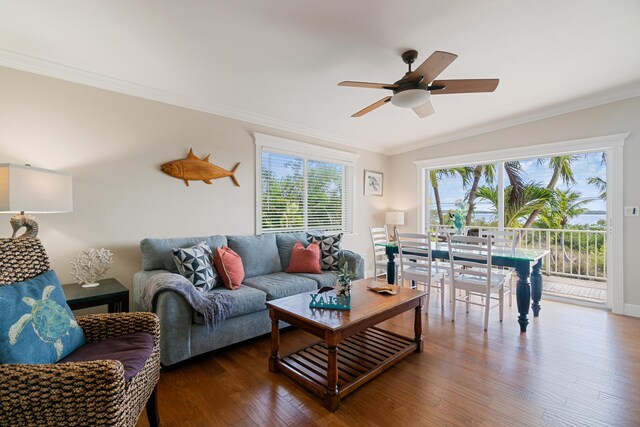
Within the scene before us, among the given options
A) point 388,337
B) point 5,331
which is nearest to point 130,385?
point 5,331

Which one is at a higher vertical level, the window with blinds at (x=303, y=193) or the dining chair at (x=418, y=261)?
the window with blinds at (x=303, y=193)

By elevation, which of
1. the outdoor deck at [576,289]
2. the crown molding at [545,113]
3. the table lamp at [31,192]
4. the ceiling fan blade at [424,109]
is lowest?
the outdoor deck at [576,289]

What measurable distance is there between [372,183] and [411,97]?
3.18m

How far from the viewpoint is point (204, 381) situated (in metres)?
2.12

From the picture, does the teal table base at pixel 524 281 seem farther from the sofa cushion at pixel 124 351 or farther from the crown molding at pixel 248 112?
the sofa cushion at pixel 124 351

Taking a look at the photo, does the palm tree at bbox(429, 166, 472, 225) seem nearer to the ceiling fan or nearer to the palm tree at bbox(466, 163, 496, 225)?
the palm tree at bbox(466, 163, 496, 225)

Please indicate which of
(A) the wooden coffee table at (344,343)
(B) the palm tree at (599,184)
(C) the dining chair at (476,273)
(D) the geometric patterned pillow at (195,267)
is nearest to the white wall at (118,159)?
(D) the geometric patterned pillow at (195,267)

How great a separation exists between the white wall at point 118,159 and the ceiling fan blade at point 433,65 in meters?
2.32

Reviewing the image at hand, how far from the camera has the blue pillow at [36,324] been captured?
123 cm

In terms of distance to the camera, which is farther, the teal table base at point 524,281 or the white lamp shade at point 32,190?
the teal table base at point 524,281

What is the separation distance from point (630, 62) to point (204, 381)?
15.5 ft

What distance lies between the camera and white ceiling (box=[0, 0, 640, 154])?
2000mm

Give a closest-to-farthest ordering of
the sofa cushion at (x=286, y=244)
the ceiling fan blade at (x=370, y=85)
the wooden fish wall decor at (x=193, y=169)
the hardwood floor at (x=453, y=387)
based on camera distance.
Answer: the hardwood floor at (x=453, y=387)
the ceiling fan blade at (x=370, y=85)
the wooden fish wall decor at (x=193, y=169)
the sofa cushion at (x=286, y=244)

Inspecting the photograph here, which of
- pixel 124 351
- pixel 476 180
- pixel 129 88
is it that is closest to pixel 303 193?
pixel 129 88
